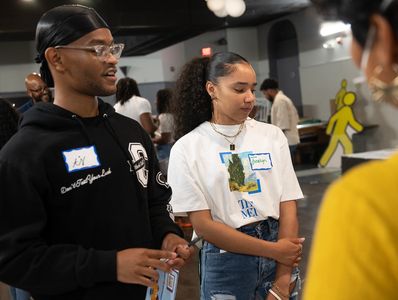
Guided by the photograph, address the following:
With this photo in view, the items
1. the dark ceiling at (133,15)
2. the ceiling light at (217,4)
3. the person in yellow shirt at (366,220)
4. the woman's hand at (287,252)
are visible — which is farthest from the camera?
the ceiling light at (217,4)

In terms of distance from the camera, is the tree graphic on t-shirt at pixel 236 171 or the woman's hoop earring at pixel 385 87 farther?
the tree graphic on t-shirt at pixel 236 171

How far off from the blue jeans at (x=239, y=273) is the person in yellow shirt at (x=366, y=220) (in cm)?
116

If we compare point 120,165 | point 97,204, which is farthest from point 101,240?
point 120,165

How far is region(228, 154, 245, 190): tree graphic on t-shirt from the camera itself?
1.78 m

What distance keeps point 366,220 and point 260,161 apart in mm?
1303

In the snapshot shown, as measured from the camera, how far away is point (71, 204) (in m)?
1.29

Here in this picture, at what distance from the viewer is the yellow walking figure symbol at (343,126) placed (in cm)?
867

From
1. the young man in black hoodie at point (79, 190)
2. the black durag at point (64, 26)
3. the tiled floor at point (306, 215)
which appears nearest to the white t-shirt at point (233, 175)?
the young man in black hoodie at point (79, 190)

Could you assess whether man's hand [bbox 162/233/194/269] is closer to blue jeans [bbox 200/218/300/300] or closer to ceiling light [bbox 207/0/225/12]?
blue jeans [bbox 200/218/300/300]

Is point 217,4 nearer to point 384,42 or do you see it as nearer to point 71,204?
point 71,204

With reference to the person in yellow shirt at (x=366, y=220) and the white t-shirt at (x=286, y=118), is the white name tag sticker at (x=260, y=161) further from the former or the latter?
the white t-shirt at (x=286, y=118)

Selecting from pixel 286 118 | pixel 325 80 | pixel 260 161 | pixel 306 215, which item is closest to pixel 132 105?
pixel 306 215

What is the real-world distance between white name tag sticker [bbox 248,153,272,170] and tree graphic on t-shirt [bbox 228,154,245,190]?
5 centimetres

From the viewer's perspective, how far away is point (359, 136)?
8.51 metres
